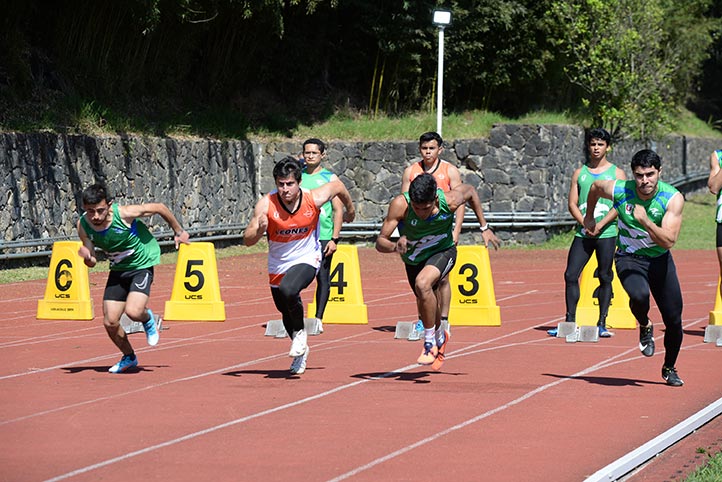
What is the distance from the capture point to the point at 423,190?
10367mm

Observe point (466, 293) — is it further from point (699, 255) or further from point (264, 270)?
point (699, 255)

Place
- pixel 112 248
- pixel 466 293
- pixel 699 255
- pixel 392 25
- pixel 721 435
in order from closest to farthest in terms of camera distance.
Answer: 1. pixel 721 435
2. pixel 112 248
3. pixel 466 293
4. pixel 699 255
5. pixel 392 25

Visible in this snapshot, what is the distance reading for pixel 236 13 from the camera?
29.0 metres

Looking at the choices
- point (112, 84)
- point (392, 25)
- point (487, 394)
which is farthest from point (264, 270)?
point (487, 394)

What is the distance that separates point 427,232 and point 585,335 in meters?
3.28

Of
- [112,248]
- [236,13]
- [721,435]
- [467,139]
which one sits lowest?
[721,435]

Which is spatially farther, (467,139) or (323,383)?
(467,139)

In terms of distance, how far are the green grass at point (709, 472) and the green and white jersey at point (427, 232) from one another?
3888 mm

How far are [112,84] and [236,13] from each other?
3555mm

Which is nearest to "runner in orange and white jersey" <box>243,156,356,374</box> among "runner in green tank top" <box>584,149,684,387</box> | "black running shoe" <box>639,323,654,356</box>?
"runner in green tank top" <box>584,149,684,387</box>

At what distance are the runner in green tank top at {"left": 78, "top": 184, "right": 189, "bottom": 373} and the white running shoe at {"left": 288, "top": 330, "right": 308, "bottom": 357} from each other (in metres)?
1.30

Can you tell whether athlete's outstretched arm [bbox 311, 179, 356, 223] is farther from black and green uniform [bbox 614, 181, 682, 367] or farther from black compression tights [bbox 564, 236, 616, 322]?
black compression tights [bbox 564, 236, 616, 322]

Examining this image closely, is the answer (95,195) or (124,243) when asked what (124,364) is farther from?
(95,195)

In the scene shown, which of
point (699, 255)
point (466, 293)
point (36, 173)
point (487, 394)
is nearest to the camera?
point (487, 394)
